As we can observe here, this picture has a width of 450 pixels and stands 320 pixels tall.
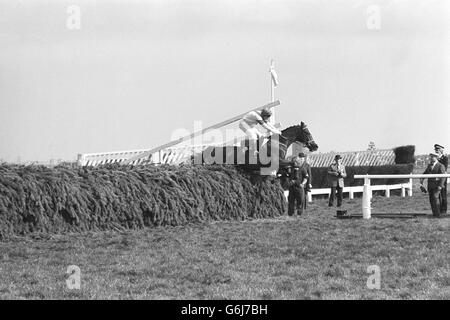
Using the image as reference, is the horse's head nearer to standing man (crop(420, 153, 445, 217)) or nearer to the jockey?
the jockey

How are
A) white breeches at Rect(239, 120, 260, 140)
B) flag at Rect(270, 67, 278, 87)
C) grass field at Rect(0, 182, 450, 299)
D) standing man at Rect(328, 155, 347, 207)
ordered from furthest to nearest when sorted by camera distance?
standing man at Rect(328, 155, 347, 207) → flag at Rect(270, 67, 278, 87) → white breeches at Rect(239, 120, 260, 140) → grass field at Rect(0, 182, 450, 299)

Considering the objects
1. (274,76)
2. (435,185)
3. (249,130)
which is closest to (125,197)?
(249,130)

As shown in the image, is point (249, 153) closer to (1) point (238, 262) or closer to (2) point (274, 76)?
(2) point (274, 76)

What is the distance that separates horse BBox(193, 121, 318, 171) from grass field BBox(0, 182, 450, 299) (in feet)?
9.28

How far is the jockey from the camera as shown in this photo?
759 inches

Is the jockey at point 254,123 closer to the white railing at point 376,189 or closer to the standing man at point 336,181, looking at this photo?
the standing man at point 336,181

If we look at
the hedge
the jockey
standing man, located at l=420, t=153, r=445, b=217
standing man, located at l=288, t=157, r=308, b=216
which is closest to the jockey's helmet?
the jockey

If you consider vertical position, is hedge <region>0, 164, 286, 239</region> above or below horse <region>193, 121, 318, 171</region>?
below

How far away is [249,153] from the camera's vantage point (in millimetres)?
18719

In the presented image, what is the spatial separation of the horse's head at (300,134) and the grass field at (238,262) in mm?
4198

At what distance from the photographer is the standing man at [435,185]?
726 inches

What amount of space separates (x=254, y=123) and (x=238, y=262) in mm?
8369

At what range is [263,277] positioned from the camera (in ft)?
33.5
